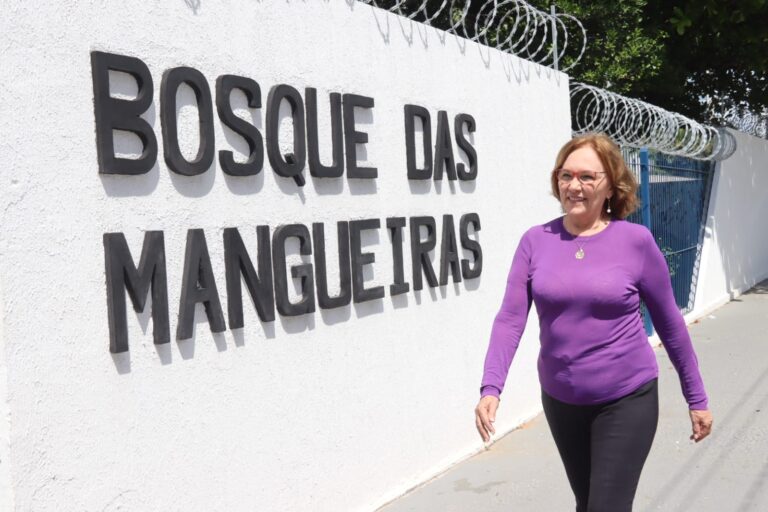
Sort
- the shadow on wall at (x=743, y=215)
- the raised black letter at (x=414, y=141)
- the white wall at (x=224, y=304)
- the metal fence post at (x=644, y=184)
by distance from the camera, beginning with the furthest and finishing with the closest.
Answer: the shadow on wall at (x=743, y=215) → the metal fence post at (x=644, y=184) → the raised black letter at (x=414, y=141) → the white wall at (x=224, y=304)

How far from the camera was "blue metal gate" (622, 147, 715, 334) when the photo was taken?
9500 mm

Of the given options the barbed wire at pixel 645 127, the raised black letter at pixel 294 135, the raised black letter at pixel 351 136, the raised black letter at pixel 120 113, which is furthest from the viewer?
the barbed wire at pixel 645 127

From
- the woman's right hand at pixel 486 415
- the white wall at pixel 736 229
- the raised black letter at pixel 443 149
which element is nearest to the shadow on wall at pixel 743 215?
the white wall at pixel 736 229

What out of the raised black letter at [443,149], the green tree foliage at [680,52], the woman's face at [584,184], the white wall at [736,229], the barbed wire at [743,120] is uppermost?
the green tree foliage at [680,52]

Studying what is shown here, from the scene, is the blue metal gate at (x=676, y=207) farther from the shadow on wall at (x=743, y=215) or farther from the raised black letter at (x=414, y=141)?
the raised black letter at (x=414, y=141)

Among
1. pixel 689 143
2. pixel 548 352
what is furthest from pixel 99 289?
pixel 689 143

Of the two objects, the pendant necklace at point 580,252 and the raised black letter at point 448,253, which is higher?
the pendant necklace at point 580,252

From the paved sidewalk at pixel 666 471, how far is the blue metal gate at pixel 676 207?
99.3 inches

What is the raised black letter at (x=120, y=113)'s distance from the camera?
127 inches

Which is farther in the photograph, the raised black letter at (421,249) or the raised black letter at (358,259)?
the raised black letter at (421,249)

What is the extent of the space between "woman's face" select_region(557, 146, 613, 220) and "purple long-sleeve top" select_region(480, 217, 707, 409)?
0.09 meters

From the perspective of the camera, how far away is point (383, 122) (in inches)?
193

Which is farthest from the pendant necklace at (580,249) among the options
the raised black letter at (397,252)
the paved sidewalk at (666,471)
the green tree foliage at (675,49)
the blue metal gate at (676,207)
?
the green tree foliage at (675,49)

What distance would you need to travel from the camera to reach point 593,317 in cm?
312
